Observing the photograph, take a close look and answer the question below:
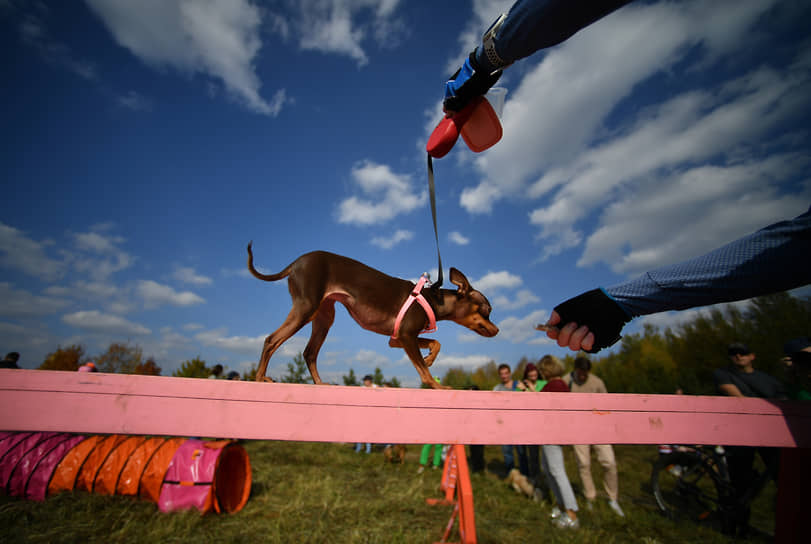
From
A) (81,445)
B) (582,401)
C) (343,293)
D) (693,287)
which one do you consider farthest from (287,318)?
(81,445)

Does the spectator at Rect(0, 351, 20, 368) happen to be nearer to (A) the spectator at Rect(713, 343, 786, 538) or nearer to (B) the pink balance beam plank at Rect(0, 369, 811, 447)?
(B) the pink balance beam plank at Rect(0, 369, 811, 447)

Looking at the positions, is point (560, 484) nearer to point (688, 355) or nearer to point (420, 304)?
point (420, 304)

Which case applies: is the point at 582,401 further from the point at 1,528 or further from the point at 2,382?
the point at 1,528

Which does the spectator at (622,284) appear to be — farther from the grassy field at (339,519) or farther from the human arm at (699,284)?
the grassy field at (339,519)

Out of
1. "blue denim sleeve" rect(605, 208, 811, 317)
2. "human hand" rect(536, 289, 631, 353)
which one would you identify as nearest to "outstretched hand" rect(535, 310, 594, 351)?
"human hand" rect(536, 289, 631, 353)

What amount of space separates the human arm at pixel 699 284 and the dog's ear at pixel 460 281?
71 centimetres

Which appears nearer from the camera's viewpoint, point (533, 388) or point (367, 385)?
point (533, 388)

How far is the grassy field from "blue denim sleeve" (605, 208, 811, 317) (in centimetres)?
416

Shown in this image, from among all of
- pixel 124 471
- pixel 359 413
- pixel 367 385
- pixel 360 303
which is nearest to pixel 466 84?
pixel 360 303

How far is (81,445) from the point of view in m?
5.73

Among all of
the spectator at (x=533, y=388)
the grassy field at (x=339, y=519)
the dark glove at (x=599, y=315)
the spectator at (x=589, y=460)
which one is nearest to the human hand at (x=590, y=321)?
the dark glove at (x=599, y=315)

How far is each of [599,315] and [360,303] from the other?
1472 mm

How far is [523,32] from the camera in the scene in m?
1.29

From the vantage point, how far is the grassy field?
4.25 m
